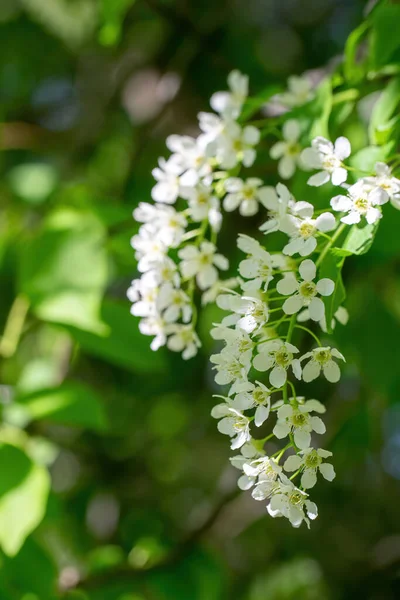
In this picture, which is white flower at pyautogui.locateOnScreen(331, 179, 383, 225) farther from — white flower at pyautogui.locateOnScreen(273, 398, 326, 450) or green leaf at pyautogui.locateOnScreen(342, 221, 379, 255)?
white flower at pyautogui.locateOnScreen(273, 398, 326, 450)

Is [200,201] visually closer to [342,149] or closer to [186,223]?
[186,223]

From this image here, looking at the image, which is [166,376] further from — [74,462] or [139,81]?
[139,81]

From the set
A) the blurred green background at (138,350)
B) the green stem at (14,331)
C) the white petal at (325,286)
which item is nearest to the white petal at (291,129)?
the blurred green background at (138,350)

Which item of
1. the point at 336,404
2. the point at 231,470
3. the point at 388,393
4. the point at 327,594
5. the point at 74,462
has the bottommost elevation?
the point at 74,462

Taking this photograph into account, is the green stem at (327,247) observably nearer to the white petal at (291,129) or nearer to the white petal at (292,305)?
the white petal at (292,305)

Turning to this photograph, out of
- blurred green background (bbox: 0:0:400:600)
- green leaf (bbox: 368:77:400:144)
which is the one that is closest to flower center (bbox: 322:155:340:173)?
green leaf (bbox: 368:77:400:144)

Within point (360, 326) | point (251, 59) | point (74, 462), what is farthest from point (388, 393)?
point (74, 462)
